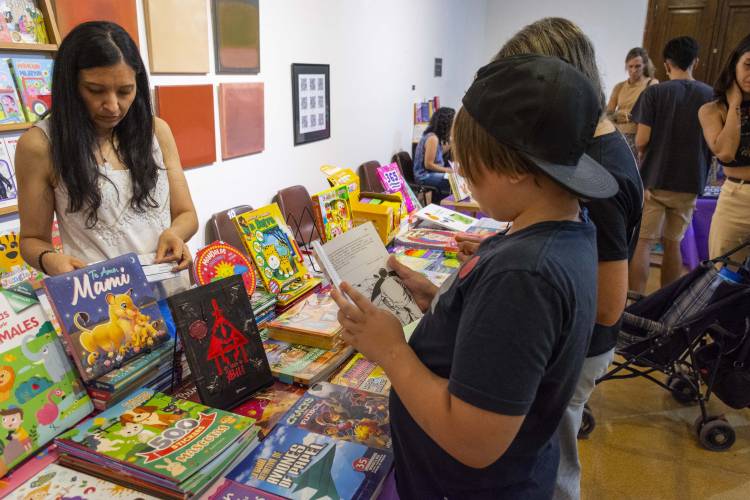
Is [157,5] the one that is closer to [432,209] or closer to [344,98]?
[432,209]

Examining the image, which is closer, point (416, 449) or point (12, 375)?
point (416, 449)

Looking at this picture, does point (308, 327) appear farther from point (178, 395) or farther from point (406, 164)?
point (406, 164)

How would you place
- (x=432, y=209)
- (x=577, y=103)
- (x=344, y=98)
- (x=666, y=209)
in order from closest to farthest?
1. (x=577, y=103)
2. (x=432, y=209)
3. (x=666, y=209)
4. (x=344, y=98)

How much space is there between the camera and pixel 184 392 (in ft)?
3.85

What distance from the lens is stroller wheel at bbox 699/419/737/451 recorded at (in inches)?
91.1

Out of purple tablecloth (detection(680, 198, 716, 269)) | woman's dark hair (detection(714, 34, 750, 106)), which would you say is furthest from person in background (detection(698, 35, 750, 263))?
purple tablecloth (detection(680, 198, 716, 269))

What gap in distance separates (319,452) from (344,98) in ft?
10.8

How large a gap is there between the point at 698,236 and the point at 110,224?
4465mm

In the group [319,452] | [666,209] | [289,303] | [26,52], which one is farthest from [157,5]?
[666,209]

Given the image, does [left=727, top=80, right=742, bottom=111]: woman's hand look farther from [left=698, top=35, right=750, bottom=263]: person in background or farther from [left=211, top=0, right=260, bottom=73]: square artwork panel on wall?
[left=211, top=0, right=260, bottom=73]: square artwork panel on wall

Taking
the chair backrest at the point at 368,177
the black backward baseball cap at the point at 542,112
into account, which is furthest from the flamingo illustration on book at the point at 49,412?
the chair backrest at the point at 368,177

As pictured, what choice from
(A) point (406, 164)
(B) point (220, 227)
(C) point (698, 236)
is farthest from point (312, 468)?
(C) point (698, 236)

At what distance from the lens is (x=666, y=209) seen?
364 cm

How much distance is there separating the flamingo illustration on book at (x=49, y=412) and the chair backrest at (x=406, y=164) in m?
4.12
